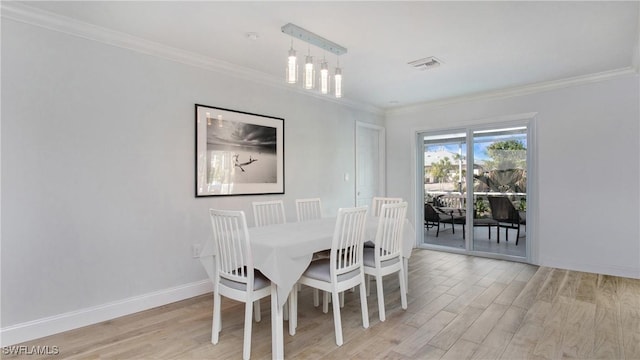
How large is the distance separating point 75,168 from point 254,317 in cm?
189

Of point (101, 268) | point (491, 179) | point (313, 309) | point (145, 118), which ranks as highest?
point (145, 118)

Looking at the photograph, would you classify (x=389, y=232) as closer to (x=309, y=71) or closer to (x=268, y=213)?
(x=268, y=213)

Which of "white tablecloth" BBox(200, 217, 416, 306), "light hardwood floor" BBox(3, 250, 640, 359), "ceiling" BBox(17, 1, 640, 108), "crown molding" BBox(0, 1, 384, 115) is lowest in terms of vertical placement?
"light hardwood floor" BBox(3, 250, 640, 359)

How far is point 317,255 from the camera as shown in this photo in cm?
336

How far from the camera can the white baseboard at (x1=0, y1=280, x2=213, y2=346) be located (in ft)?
8.11

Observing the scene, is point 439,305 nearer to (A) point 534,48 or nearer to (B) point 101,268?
(A) point 534,48

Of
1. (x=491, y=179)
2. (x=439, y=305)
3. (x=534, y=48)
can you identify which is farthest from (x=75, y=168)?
(x=491, y=179)

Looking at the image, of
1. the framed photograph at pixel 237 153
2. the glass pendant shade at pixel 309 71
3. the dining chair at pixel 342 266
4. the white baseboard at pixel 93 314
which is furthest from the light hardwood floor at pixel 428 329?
the glass pendant shade at pixel 309 71

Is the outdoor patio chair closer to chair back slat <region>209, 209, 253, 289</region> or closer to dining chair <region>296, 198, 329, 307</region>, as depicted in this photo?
dining chair <region>296, 198, 329, 307</region>

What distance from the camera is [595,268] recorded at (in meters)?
4.21

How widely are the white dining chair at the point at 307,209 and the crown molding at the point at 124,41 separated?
60.1 inches

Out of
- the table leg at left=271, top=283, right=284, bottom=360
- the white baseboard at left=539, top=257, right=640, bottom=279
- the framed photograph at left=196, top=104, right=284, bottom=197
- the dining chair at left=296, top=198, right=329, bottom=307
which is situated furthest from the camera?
the white baseboard at left=539, top=257, right=640, bottom=279

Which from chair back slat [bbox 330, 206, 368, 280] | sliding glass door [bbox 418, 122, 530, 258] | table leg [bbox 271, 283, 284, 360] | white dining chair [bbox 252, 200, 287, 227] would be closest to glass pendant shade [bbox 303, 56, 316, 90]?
chair back slat [bbox 330, 206, 368, 280]

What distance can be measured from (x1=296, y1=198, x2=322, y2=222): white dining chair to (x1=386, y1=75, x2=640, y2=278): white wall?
308 centimetres
